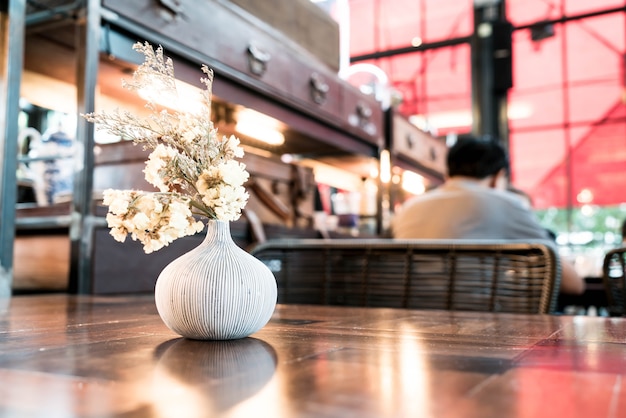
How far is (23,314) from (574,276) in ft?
5.29

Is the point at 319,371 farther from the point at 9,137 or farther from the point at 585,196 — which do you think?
the point at 585,196

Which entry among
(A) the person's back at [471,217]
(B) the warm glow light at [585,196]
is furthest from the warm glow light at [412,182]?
(A) the person's back at [471,217]

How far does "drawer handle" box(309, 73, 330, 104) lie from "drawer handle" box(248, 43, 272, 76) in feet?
1.29

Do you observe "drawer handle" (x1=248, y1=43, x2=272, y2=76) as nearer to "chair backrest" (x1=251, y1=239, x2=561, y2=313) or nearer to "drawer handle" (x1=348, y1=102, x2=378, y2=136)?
"chair backrest" (x1=251, y1=239, x2=561, y2=313)

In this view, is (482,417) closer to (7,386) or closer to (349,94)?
(7,386)

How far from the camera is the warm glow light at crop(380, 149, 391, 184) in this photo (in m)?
3.44

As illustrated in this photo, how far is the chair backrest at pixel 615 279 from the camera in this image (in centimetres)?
143

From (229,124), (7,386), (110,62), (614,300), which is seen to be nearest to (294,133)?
(229,124)

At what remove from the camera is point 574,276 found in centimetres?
193

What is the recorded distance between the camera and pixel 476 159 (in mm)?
2357

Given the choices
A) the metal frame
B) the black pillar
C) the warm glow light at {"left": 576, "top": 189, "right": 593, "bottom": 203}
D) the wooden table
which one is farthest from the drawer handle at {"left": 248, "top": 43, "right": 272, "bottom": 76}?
the warm glow light at {"left": 576, "top": 189, "right": 593, "bottom": 203}

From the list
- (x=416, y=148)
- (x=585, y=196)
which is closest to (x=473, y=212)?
(x=416, y=148)

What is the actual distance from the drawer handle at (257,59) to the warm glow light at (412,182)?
2.00 meters

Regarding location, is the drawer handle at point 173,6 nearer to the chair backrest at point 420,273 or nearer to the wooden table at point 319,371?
the chair backrest at point 420,273
